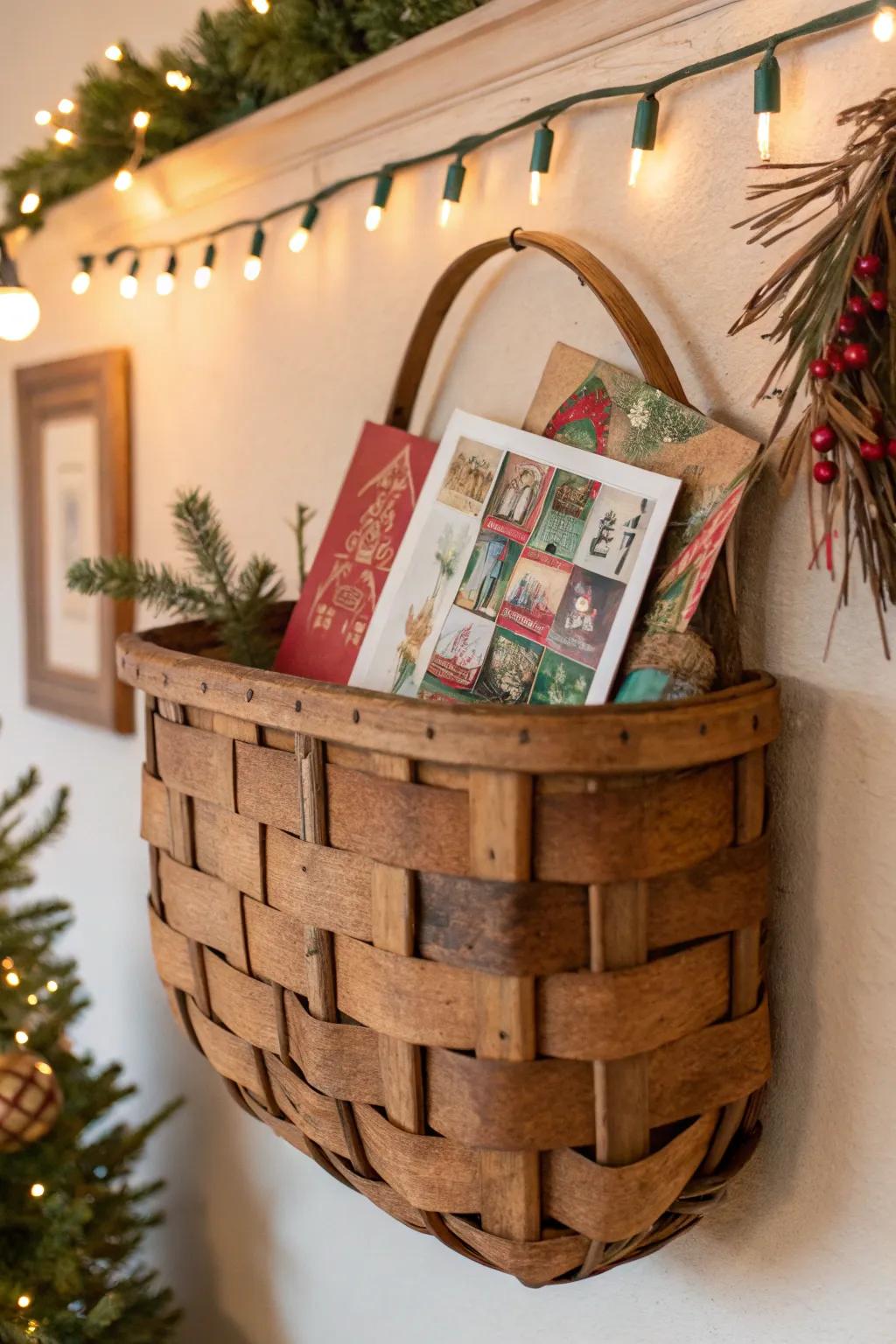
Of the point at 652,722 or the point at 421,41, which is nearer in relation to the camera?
the point at 652,722

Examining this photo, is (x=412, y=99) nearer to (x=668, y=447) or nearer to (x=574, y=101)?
(x=574, y=101)

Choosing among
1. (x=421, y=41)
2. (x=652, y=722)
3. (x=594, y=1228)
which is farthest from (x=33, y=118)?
(x=594, y=1228)

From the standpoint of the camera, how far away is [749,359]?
1.99 feet

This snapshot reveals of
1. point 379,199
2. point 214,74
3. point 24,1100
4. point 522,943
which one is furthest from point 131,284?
point 522,943

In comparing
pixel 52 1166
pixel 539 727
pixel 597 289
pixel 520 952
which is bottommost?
pixel 52 1166

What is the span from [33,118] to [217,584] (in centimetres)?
101

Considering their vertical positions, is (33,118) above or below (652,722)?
above

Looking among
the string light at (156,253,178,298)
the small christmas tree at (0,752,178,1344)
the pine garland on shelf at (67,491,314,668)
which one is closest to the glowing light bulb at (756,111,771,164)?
the pine garland on shelf at (67,491,314,668)

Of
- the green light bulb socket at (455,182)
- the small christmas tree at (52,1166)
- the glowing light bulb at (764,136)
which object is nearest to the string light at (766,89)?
the glowing light bulb at (764,136)

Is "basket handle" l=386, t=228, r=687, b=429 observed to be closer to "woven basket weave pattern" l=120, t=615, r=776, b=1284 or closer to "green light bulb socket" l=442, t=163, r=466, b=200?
"green light bulb socket" l=442, t=163, r=466, b=200

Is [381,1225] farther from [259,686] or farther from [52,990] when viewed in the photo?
[259,686]

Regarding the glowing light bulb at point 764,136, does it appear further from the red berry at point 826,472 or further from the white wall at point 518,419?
the red berry at point 826,472

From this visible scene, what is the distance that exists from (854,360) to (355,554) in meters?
0.39

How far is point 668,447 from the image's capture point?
1.96 ft
